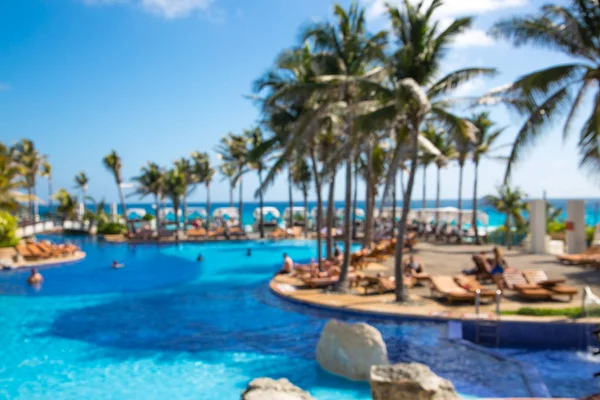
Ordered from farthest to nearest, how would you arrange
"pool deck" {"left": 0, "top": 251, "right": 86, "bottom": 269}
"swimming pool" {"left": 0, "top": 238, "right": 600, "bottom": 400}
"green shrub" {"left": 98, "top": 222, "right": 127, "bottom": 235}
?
1. "green shrub" {"left": 98, "top": 222, "right": 127, "bottom": 235}
2. "pool deck" {"left": 0, "top": 251, "right": 86, "bottom": 269}
3. "swimming pool" {"left": 0, "top": 238, "right": 600, "bottom": 400}

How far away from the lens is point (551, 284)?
13.0 m

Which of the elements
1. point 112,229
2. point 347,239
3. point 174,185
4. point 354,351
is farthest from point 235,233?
point 354,351

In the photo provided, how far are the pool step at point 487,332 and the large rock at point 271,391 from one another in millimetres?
5883

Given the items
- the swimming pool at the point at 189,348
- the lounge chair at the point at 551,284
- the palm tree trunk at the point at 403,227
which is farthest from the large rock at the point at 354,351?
the lounge chair at the point at 551,284

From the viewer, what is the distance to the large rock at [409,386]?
18.7 ft

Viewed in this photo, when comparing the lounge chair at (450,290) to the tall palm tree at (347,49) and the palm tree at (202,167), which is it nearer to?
the tall palm tree at (347,49)

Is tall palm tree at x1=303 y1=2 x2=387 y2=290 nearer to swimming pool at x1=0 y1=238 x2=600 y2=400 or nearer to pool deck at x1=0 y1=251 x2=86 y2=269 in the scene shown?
swimming pool at x1=0 y1=238 x2=600 y2=400

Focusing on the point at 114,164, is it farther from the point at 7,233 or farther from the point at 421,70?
the point at 421,70

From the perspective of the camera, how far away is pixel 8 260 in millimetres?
23109

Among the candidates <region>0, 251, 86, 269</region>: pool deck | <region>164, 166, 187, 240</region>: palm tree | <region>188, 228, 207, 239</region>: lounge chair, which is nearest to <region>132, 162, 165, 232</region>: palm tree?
<region>164, 166, 187, 240</region>: palm tree

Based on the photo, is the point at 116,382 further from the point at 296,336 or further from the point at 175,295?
the point at 175,295

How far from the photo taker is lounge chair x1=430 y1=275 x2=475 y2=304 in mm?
12227

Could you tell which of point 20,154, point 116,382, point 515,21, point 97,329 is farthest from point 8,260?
point 20,154

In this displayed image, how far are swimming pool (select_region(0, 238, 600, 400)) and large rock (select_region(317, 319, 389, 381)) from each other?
221 mm
